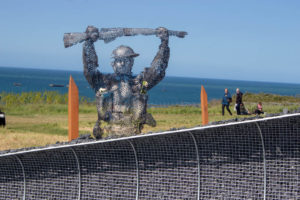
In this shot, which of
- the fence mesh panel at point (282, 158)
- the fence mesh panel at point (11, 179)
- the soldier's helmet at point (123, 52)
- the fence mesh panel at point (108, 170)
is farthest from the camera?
the soldier's helmet at point (123, 52)

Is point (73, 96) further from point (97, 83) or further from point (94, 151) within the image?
→ point (94, 151)

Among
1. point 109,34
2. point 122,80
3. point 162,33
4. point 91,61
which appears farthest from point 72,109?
point 162,33

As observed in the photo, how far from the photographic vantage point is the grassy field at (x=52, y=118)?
1572cm

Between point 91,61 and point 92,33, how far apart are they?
0.58m

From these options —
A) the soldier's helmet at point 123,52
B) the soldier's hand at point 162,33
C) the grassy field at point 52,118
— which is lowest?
the grassy field at point 52,118

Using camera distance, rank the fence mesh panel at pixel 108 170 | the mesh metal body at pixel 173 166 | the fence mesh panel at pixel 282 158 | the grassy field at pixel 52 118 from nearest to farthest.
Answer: the fence mesh panel at pixel 282 158 < the mesh metal body at pixel 173 166 < the fence mesh panel at pixel 108 170 < the grassy field at pixel 52 118

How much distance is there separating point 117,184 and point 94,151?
1.96ft

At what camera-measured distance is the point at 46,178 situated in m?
7.45

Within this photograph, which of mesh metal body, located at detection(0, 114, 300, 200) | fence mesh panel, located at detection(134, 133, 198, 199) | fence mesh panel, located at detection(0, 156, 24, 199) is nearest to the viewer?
mesh metal body, located at detection(0, 114, 300, 200)

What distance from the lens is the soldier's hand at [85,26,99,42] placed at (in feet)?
32.6

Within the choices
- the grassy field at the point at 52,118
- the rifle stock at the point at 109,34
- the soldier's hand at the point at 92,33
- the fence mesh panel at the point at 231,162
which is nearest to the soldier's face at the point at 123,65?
the rifle stock at the point at 109,34

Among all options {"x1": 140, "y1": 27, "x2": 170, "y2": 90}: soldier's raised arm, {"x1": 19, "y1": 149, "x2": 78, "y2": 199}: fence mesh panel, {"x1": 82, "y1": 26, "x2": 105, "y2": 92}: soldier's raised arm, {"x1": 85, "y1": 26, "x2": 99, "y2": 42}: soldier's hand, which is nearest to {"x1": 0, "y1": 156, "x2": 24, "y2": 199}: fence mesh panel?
{"x1": 19, "y1": 149, "x2": 78, "y2": 199}: fence mesh panel

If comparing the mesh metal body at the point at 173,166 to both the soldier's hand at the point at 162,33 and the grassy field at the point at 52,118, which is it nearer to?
the soldier's hand at the point at 162,33

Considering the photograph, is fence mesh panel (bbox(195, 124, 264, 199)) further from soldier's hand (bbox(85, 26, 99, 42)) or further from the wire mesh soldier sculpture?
soldier's hand (bbox(85, 26, 99, 42))
